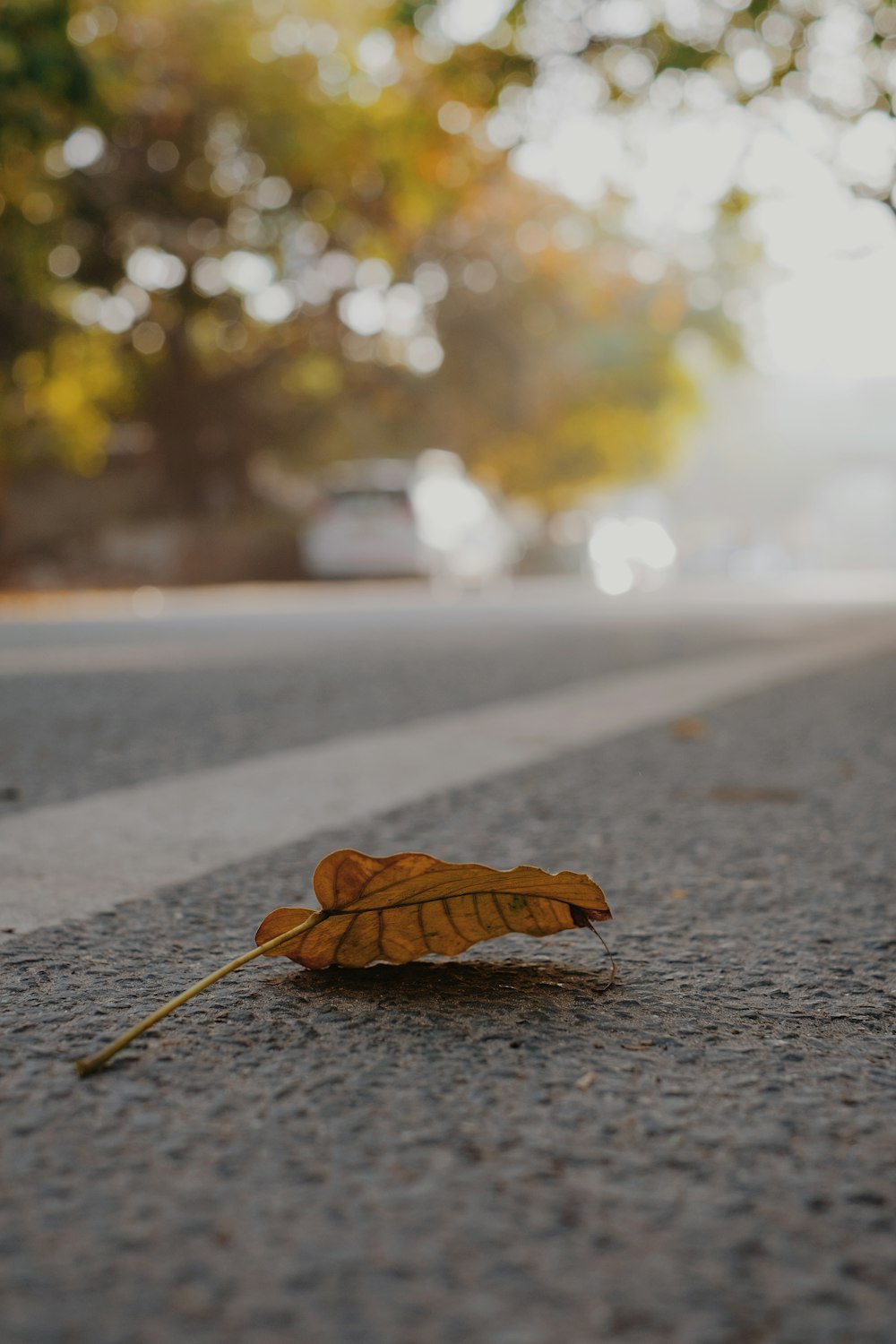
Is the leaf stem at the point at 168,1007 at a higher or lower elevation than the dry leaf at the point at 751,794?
lower

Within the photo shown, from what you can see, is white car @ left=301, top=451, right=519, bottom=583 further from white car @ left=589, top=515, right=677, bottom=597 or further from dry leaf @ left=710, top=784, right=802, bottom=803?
dry leaf @ left=710, top=784, right=802, bottom=803

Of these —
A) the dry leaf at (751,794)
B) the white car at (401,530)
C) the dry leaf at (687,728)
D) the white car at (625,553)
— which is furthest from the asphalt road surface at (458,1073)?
the white car at (625,553)

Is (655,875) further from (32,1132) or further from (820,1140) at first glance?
(32,1132)

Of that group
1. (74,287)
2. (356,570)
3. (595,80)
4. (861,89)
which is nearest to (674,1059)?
(861,89)

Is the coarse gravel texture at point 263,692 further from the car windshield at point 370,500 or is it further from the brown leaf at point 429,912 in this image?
the car windshield at point 370,500

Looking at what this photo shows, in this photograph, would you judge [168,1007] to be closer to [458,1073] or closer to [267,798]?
[458,1073]

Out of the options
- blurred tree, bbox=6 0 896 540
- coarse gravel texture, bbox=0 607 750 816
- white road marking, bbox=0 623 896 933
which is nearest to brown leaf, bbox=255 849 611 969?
white road marking, bbox=0 623 896 933
